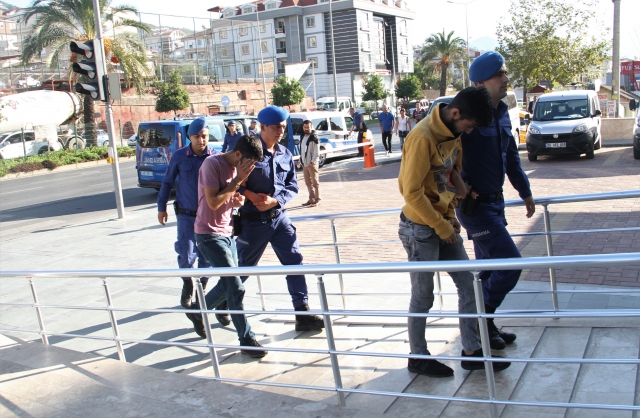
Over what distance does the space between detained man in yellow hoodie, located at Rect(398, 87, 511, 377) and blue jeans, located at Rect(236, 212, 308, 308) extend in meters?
1.41

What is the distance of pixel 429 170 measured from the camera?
3670 mm

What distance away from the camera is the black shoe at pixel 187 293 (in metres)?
5.70

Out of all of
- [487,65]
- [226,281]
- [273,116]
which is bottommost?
[226,281]

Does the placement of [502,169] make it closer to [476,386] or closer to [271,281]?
[476,386]

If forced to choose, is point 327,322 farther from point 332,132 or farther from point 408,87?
point 408,87

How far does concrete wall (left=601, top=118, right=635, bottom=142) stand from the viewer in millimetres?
21141

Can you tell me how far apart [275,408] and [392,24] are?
3472 inches

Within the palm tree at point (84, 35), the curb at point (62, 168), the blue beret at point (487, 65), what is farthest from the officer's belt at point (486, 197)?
the palm tree at point (84, 35)

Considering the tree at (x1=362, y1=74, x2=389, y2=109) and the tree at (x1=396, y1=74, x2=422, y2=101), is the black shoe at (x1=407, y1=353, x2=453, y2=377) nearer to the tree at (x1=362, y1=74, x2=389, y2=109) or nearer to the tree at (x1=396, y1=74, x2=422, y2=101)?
the tree at (x1=362, y1=74, x2=389, y2=109)

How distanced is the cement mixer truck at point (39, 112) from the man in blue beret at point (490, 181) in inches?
1186

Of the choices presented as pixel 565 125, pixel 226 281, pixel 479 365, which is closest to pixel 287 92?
pixel 565 125

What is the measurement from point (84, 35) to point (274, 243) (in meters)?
28.4

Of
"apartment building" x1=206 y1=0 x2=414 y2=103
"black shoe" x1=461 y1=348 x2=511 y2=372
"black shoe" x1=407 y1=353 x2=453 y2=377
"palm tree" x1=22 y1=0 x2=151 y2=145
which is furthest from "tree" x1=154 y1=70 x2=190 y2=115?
"black shoe" x1=461 y1=348 x2=511 y2=372

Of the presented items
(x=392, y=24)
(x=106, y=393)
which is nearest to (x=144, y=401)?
(x=106, y=393)
